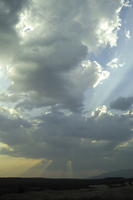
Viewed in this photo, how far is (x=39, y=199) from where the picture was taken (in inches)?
2019

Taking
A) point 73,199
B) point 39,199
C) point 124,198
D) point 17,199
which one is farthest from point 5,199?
point 124,198

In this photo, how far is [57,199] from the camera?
50.2 metres

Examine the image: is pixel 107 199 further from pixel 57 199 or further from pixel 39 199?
pixel 39 199

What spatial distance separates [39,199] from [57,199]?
423 centimetres

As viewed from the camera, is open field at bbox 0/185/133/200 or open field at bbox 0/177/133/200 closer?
open field at bbox 0/185/133/200

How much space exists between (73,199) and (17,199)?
13.0 metres

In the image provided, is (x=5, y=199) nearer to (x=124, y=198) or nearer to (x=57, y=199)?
(x=57, y=199)

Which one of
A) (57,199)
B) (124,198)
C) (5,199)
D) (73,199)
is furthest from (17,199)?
(124,198)

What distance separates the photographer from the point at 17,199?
52.5 metres

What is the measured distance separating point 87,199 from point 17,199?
52.6ft

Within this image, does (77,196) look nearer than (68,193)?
Yes

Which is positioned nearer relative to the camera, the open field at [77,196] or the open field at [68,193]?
the open field at [77,196]

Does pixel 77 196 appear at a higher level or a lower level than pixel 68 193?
lower

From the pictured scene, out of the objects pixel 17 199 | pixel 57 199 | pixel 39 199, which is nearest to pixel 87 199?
pixel 57 199
